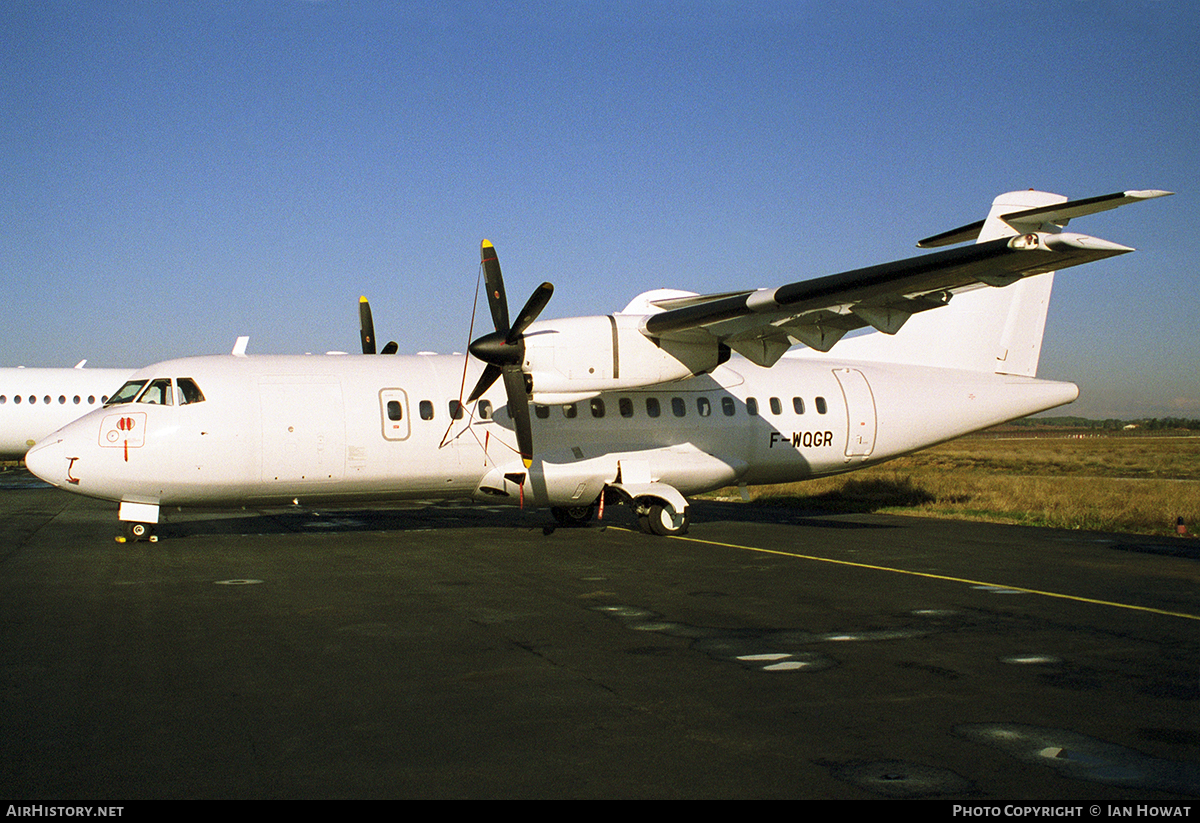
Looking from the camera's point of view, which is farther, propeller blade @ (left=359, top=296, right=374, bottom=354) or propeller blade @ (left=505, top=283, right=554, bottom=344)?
propeller blade @ (left=359, top=296, right=374, bottom=354)

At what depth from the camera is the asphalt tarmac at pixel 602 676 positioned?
4.76 metres

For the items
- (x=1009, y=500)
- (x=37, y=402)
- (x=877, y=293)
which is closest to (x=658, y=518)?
(x=877, y=293)

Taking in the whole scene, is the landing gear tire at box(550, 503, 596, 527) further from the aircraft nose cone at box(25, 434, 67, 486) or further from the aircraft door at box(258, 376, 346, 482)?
the aircraft nose cone at box(25, 434, 67, 486)

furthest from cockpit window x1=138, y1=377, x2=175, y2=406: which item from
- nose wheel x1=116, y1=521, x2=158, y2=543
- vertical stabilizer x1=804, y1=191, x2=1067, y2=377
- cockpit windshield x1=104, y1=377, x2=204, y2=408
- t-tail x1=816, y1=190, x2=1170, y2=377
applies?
vertical stabilizer x1=804, y1=191, x2=1067, y2=377

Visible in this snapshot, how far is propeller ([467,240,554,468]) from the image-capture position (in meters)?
14.0

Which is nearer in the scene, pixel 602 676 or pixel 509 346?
pixel 602 676

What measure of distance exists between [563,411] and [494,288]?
2665 mm

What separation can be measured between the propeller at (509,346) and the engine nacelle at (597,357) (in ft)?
0.62

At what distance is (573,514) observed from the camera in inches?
705

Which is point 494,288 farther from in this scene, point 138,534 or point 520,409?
point 138,534

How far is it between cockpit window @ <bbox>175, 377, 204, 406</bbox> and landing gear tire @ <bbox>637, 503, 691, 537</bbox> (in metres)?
7.86

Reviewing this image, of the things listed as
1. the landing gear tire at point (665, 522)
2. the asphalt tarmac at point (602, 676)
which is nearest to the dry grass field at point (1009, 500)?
the asphalt tarmac at point (602, 676)

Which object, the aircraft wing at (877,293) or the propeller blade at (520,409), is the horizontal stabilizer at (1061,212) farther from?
the propeller blade at (520,409)
